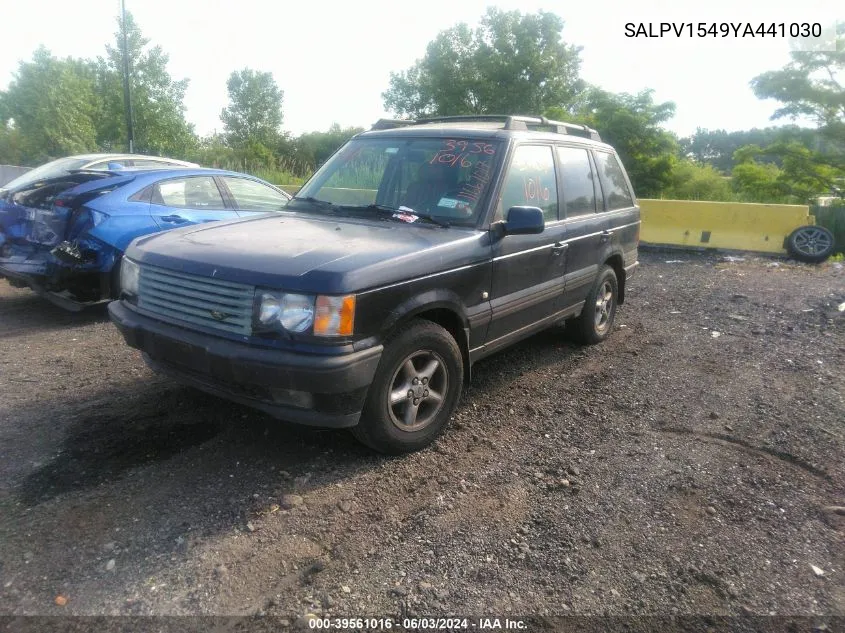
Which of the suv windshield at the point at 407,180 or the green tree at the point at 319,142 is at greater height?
the green tree at the point at 319,142

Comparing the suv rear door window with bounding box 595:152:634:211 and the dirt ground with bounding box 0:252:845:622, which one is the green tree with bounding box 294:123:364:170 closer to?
the suv rear door window with bounding box 595:152:634:211

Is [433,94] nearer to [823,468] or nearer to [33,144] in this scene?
[33,144]

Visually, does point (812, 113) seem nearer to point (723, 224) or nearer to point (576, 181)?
point (723, 224)

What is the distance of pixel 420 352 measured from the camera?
354 centimetres

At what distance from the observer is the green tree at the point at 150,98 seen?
3058 centimetres

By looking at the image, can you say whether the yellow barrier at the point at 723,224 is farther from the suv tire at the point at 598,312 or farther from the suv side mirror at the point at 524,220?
the suv side mirror at the point at 524,220

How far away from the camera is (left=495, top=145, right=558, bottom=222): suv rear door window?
4223mm

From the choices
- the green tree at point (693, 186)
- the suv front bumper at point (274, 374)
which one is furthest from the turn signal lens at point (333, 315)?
the green tree at point (693, 186)

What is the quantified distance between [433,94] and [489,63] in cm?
528

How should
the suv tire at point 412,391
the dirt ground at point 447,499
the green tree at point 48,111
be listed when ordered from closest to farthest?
the dirt ground at point 447,499 < the suv tire at point 412,391 < the green tree at point 48,111

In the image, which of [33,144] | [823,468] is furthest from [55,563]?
[33,144]

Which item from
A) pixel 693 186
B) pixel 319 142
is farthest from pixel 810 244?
pixel 319 142

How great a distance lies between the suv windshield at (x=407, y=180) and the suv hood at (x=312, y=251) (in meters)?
0.20

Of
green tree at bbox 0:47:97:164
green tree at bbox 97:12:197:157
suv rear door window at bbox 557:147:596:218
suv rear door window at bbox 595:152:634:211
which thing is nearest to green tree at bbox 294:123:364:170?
green tree at bbox 97:12:197:157
